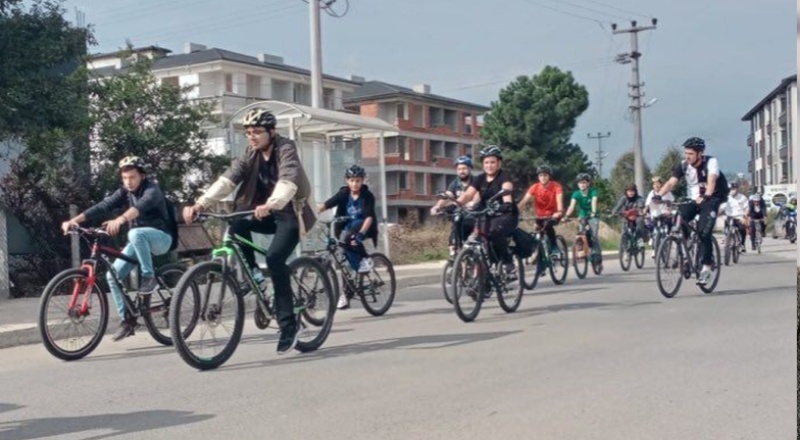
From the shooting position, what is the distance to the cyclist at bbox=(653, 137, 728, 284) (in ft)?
40.6

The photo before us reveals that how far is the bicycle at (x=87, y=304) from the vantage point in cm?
852

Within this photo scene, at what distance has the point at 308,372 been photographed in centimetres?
778

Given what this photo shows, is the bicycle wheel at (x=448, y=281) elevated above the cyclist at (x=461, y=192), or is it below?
below

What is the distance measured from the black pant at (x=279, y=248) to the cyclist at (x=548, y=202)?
7.73 meters

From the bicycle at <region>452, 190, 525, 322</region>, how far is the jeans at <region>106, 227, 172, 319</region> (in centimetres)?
289

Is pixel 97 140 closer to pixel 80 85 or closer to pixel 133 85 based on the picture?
pixel 133 85

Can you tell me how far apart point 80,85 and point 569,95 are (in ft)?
160

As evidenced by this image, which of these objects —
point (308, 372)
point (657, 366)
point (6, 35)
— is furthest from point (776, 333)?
point (6, 35)

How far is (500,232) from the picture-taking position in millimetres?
11070

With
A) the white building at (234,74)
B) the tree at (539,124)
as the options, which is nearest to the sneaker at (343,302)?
the white building at (234,74)

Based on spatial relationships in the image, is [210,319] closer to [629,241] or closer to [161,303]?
[161,303]

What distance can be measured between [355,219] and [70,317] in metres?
3.90

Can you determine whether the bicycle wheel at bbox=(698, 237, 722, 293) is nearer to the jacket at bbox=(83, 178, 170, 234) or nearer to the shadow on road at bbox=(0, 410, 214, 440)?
the jacket at bbox=(83, 178, 170, 234)

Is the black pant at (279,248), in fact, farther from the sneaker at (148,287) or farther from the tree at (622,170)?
the tree at (622,170)
